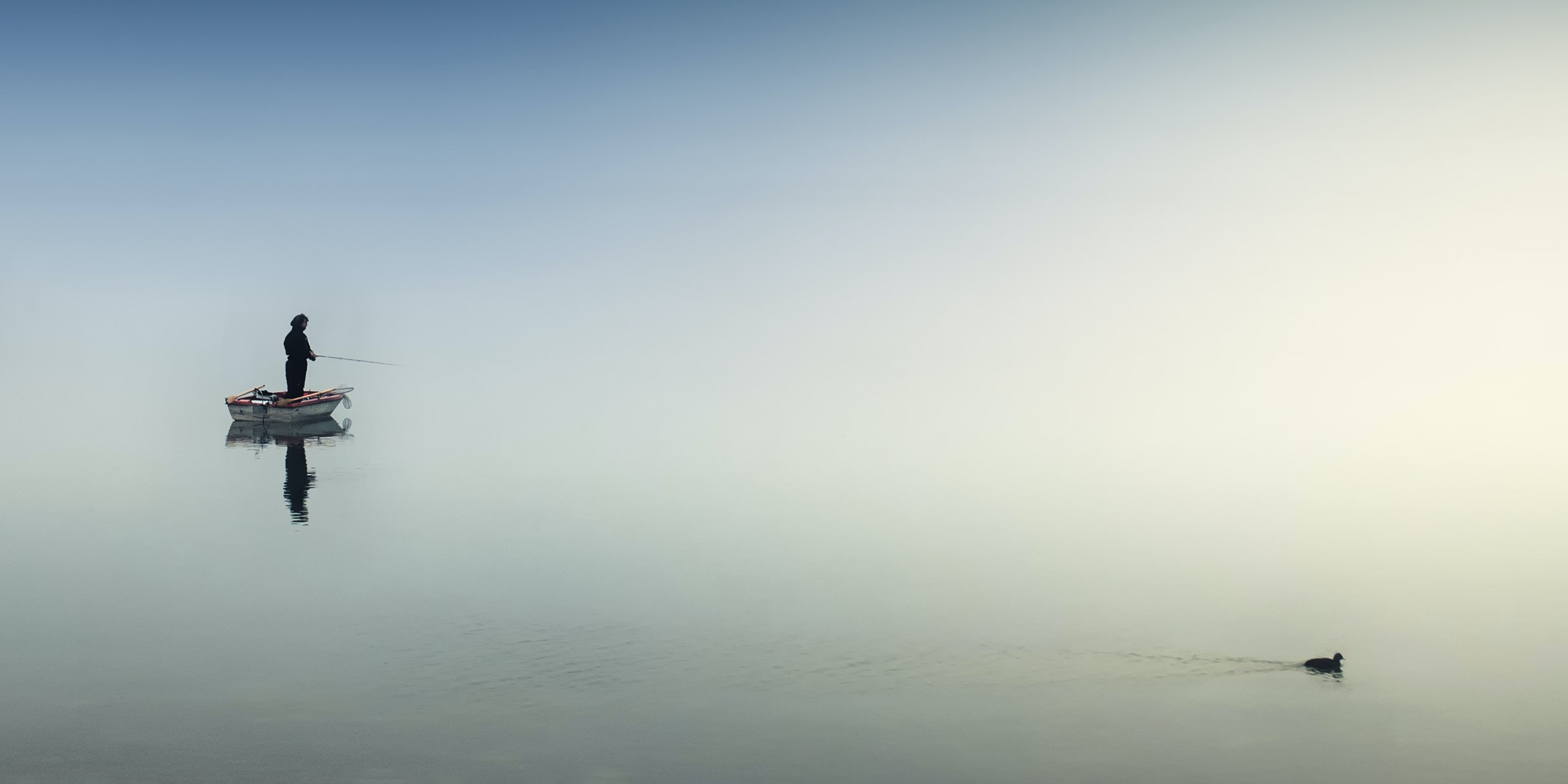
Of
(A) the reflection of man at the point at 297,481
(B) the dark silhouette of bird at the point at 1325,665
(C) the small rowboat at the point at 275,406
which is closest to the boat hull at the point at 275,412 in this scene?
(C) the small rowboat at the point at 275,406

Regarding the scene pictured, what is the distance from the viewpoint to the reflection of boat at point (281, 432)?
30875 mm

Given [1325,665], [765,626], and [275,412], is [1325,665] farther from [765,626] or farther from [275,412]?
[275,412]

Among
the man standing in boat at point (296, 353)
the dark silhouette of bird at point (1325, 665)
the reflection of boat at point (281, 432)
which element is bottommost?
the dark silhouette of bird at point (1325, 665)

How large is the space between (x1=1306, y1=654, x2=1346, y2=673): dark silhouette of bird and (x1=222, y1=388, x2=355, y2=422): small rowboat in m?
28.6

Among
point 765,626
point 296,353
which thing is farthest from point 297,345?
point 765,626

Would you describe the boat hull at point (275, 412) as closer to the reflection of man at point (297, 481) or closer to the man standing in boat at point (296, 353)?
the man standing in boat at point (296, 353)

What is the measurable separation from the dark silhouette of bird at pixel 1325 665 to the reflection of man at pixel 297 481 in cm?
1268

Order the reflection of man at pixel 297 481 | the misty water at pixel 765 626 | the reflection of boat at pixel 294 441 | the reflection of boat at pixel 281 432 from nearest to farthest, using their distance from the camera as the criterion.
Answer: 1. the misty water at pixel 765 626
2. the reflection of man at pixel 297 481
3. the reflection of boat at pixel 294 441
4. the reflection of boat at pixel 281 432

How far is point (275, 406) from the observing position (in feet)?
112

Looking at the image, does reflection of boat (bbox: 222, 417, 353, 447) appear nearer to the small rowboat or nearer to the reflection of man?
the small rowboat

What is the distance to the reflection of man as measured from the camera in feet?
60.1

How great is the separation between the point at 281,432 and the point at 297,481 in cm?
1236

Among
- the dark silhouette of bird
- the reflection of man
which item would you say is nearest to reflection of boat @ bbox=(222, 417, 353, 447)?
the reflection of man

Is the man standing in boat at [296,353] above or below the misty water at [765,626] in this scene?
above
